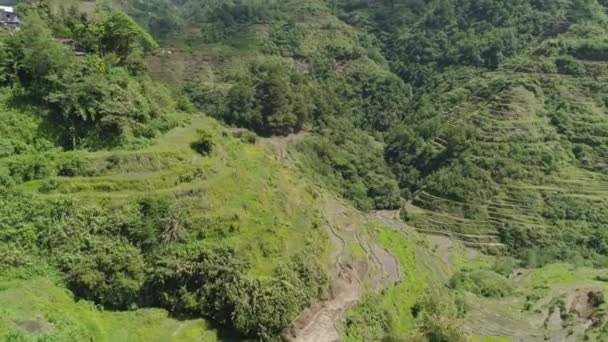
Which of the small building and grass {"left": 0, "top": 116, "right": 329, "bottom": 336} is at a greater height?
the small building

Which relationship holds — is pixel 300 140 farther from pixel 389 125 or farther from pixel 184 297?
pixel 184 297

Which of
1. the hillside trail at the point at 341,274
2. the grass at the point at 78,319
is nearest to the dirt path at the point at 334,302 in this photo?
the hillside trail at the point at 341,274

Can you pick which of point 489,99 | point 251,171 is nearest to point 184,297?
point 251,171

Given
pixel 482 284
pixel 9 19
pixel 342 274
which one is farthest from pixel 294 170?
pixel 9 19

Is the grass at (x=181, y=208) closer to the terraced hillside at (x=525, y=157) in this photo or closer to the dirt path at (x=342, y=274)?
the dirt path at (x=342, y=274)

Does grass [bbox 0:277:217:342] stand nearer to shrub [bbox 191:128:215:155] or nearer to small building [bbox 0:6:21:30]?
shrub [bbox 191:128:215:155]

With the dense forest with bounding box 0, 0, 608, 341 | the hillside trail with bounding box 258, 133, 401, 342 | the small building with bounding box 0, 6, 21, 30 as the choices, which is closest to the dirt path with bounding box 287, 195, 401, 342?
the hillside trail with bounding box 258, 133, 401, 342
